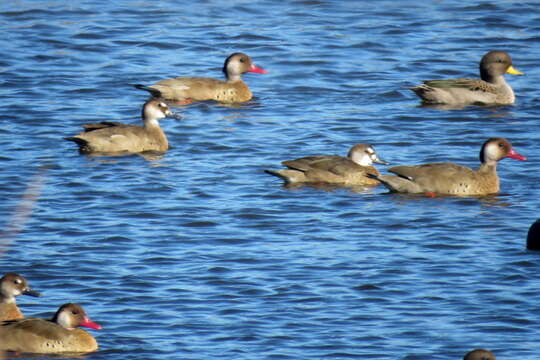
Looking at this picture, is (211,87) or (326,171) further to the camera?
(211,87)

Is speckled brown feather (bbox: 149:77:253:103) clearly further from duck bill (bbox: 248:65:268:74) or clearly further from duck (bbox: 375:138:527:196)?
duck (bbox: 375:138:527:196)

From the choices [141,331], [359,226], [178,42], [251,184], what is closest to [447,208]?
[359,226]

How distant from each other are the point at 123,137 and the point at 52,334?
7639 mm

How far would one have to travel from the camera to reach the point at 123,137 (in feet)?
65.2

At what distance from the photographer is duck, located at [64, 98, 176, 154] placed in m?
19.7

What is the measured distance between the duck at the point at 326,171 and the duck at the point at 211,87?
4687mm

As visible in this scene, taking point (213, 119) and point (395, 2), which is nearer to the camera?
point (213, 119)

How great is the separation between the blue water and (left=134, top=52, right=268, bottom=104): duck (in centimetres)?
23

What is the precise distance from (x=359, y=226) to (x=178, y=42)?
11.9 meters

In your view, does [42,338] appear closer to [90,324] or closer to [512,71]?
[90,324]

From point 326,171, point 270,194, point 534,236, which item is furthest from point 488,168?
point 534,236

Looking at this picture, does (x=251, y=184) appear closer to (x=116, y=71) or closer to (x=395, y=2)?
(x=116, y=71)

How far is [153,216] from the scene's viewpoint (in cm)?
1712

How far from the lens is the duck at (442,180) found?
17766 mm
